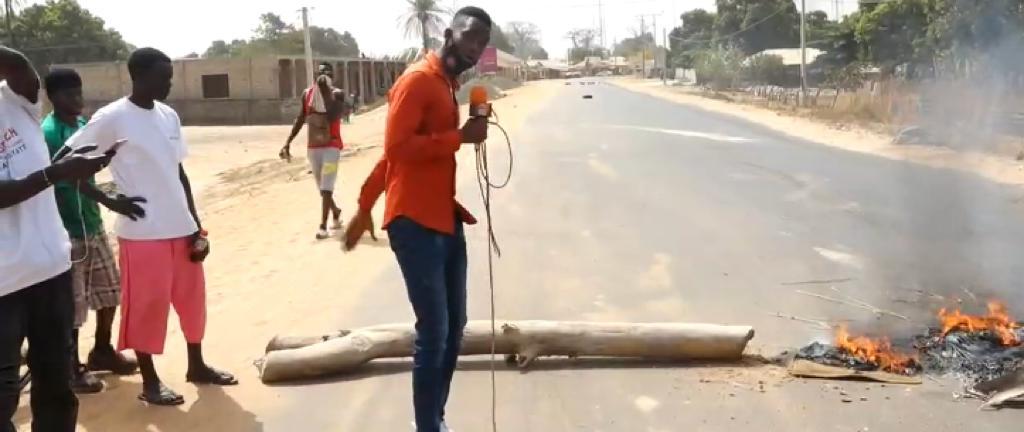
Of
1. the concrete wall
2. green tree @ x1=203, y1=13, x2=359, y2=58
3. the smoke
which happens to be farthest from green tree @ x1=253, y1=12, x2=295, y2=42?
the smoke

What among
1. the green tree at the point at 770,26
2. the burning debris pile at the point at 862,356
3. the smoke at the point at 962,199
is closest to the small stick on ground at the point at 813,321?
the smoke at the point at 962,199

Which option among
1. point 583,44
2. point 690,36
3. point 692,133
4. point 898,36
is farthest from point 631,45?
point 692,133

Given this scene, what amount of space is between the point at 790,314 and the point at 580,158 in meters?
10.9

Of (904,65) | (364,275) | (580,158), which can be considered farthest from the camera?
(904,65)

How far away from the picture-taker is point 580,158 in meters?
16.8

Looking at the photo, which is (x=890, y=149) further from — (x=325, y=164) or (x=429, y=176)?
(x=429, y=176)

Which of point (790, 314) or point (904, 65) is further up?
point (904, 65)

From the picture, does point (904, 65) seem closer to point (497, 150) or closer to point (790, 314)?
point (497, 150)

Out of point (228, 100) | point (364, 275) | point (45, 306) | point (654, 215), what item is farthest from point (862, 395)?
point (228, 100)

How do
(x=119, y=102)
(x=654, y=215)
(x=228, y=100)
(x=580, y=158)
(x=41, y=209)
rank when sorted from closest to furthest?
(x=41, y=209) < (x=119, y=102) < (x=654, y=215) < (x=580, y=158) < (x=228, y=100)

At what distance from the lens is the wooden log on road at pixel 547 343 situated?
486 centimetres

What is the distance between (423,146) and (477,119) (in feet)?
0.90

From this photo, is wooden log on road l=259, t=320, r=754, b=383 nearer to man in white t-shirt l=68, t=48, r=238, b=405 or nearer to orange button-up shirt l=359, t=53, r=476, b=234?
man in white t-shirt l=68, t=48, r=238, b=405

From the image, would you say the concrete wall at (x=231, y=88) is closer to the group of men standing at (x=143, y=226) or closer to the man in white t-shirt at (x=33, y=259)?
the group of men standing at (x=143, y=226)
